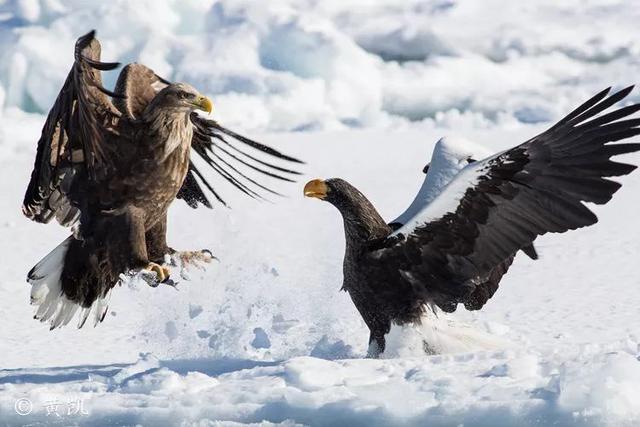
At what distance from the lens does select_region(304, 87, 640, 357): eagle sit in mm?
4633

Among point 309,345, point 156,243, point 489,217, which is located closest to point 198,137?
point 156,243

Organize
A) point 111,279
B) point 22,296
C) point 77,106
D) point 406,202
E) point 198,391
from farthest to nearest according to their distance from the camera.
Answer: point 406,202
point 22,296
point 111,279
point 77,106
point 198,391

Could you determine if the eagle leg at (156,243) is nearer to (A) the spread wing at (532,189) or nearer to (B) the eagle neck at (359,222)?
(B) the eagle neck at (359,222)

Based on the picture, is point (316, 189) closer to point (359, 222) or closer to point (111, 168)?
point (359, 222)

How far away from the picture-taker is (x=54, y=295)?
553 cm

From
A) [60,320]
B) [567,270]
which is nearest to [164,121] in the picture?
[60,320]

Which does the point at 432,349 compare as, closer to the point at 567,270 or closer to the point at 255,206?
the point at 567,270

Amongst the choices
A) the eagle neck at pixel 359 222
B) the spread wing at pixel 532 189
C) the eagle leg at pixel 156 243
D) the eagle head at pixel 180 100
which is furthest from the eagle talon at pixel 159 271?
the spread wing at pixel 532 189

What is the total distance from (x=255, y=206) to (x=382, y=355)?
18.4 feet

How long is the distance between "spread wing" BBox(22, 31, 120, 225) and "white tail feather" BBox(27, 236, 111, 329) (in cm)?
21

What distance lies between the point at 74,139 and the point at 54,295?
2.82ft

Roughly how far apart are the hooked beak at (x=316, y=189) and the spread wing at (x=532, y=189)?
47 cm

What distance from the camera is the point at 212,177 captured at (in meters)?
12.2

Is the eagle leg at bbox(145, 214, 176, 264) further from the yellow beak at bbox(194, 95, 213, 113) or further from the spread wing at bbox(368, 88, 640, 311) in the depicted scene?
the spread wing at bbox(368, 88, 640, 311)
